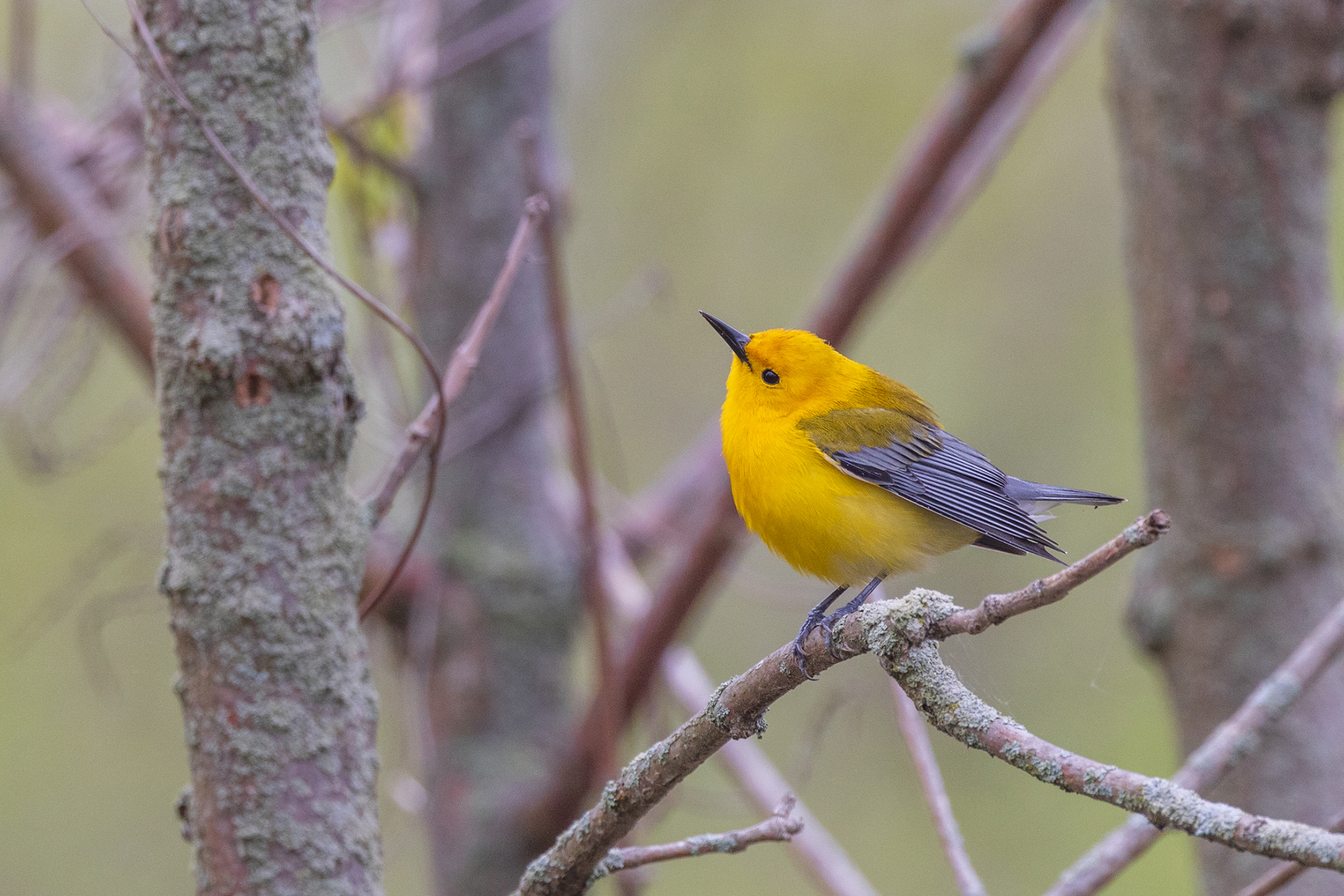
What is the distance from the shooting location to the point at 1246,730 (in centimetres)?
210

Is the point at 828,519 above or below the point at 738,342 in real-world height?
below

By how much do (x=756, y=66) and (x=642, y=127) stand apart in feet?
2.97

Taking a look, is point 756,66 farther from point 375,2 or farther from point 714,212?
point 375,2

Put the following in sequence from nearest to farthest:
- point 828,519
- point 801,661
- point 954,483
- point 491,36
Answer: point 801,661 → point 828,519 → point 954,483 → point 491,36

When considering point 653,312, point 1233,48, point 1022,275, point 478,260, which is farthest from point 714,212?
point 1233,48

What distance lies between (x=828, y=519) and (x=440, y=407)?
0.83 m

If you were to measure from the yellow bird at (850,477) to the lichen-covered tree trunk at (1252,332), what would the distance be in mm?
564

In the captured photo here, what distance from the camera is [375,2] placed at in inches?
152

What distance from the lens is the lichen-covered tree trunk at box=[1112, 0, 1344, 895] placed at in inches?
110

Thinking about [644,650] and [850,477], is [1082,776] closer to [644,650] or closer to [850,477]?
[850,477]

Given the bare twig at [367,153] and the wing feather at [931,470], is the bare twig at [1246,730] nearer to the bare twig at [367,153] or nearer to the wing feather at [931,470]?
the wing feather at [931,470]

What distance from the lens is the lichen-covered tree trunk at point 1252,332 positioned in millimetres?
2791

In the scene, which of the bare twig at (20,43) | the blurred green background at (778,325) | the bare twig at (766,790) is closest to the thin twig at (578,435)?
the bare twig at (766,790)

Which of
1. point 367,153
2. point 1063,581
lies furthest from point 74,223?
point 1063,581
